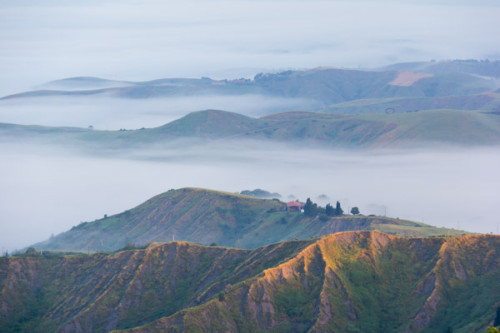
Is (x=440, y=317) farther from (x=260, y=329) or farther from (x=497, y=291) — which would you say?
(x=260, y=329)

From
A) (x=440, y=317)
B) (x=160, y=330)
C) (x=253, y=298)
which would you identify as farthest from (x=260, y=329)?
(x=440, y=317)

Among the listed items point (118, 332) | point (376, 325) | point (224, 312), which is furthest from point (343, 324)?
point (118, 332)

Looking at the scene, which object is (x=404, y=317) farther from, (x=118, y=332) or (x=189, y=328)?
(x=118, y=332)

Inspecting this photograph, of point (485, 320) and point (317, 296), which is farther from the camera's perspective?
point (317, 296)

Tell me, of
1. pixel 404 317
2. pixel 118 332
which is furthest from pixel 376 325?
pixel 118 332

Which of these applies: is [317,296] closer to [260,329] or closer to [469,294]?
[260,329]

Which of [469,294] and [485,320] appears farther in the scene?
[469,294]

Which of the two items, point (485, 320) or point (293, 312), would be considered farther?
point (293, 312)
